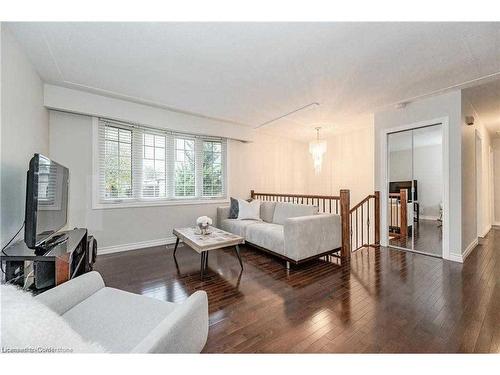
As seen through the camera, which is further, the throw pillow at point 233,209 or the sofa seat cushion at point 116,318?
the throw pillow at point 233,209

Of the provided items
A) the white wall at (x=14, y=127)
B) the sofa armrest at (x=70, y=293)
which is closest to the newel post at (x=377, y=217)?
the sofa armrest at (x=70, y=293)

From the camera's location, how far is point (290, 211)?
3.59m

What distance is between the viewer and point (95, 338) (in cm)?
102

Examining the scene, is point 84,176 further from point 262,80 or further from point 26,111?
point 262,80

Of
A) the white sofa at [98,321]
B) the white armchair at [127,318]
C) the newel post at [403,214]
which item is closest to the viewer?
the white sofa at [98,321]

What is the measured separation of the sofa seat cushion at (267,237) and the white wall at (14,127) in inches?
104

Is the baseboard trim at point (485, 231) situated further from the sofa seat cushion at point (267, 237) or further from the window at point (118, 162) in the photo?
the window at point (118, 162)

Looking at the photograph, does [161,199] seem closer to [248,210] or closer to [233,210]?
[233,210]

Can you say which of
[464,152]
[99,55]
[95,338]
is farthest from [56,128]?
[464,152]

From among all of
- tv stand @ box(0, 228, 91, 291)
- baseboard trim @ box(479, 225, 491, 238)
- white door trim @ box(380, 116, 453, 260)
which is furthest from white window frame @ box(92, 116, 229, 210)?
baseboard trim @ box(479, 225, 491, 238)

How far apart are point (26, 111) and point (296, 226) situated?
3.16 m

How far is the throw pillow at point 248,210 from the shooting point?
161 inches
